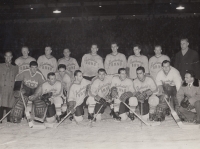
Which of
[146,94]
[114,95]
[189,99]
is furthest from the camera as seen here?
[114,95]

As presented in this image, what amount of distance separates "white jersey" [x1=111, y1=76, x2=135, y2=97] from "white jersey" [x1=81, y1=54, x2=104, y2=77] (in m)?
0.68

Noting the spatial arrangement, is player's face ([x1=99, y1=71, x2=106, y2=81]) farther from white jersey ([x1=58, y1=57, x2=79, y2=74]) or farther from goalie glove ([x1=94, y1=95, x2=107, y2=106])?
white jersey ([x1=58, y1=57, x2=79, y2=74])

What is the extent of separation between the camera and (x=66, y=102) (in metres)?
4.81

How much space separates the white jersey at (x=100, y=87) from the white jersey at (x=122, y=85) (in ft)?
0.46

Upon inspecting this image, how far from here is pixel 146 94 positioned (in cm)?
440

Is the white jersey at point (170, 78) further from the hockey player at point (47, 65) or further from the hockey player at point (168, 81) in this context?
the hockey player at point (47, 65)

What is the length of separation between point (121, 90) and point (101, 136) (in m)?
1.36

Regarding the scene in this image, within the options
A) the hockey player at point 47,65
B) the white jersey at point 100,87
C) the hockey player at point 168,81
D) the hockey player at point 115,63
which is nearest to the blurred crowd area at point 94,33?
the hockey player at point 47,65

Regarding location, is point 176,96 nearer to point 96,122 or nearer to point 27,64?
point 96,122

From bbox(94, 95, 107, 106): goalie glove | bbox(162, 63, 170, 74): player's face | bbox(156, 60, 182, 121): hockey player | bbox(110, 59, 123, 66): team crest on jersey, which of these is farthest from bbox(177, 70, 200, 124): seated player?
bbox(110, 59, 123, 66): team crest on jersey

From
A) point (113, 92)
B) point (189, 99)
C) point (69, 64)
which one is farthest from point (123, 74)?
point (69, 64)

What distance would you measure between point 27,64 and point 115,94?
6.41 ft

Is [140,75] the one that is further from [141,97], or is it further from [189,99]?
[189,99]

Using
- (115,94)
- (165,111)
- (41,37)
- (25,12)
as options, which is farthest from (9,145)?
(41,37)
